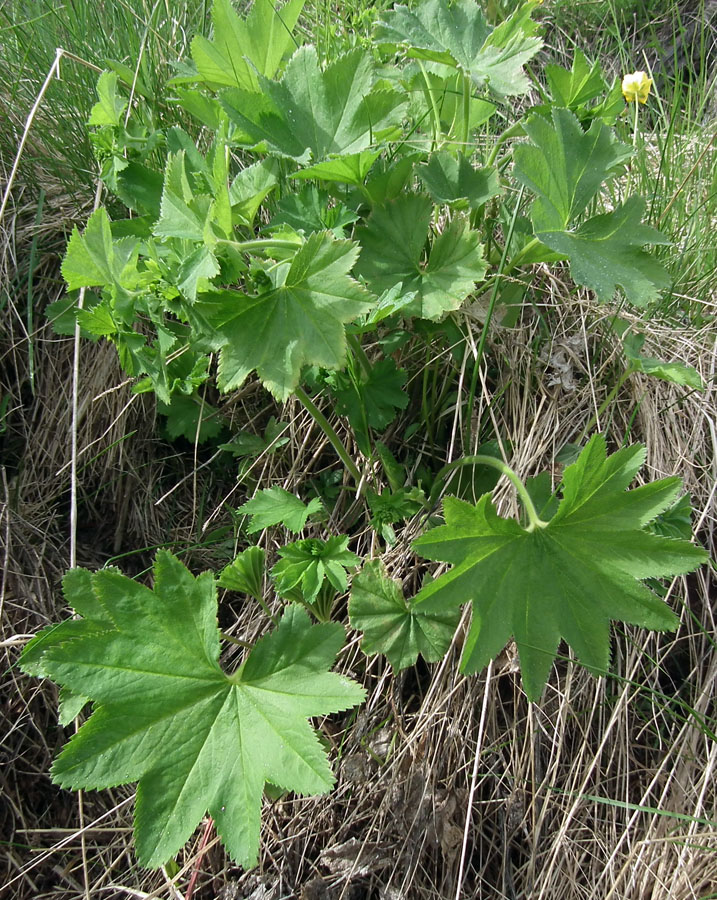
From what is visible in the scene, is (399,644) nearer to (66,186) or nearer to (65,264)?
(65,264)

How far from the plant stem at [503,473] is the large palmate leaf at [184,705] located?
367 mm

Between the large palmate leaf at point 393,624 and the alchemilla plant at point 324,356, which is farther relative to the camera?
the large palmate leaf at point 393,624

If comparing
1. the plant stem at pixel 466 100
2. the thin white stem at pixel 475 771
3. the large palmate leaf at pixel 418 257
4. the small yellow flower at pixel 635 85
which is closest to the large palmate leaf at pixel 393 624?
the thin white stem at pixel 475 771

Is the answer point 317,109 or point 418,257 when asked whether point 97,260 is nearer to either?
point 317,109

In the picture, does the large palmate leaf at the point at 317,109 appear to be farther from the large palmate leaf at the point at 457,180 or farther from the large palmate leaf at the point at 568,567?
the large palmate leaf at the point at 568,567

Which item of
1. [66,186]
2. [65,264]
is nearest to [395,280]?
[65,264]

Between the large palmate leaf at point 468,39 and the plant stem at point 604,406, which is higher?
the large palmate leaf at point 468,39

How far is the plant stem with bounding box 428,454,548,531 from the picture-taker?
1128mm

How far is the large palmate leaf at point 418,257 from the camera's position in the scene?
1.27 metres

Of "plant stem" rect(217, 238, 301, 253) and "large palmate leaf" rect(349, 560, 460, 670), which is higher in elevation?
"plant stem" rect(217, 238, 301, 253)

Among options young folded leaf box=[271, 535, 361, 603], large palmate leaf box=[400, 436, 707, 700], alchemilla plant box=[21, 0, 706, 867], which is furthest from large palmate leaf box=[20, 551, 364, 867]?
large palmate leaf box=[400, 436, 707, 700]

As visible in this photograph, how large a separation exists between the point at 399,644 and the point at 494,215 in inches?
38.2

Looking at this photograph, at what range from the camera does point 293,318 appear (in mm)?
1141

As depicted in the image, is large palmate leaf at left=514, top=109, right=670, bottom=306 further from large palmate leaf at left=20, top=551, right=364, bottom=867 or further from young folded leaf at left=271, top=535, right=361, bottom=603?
large palmate leaf at left=20, top=551, right=364, bottom=867
